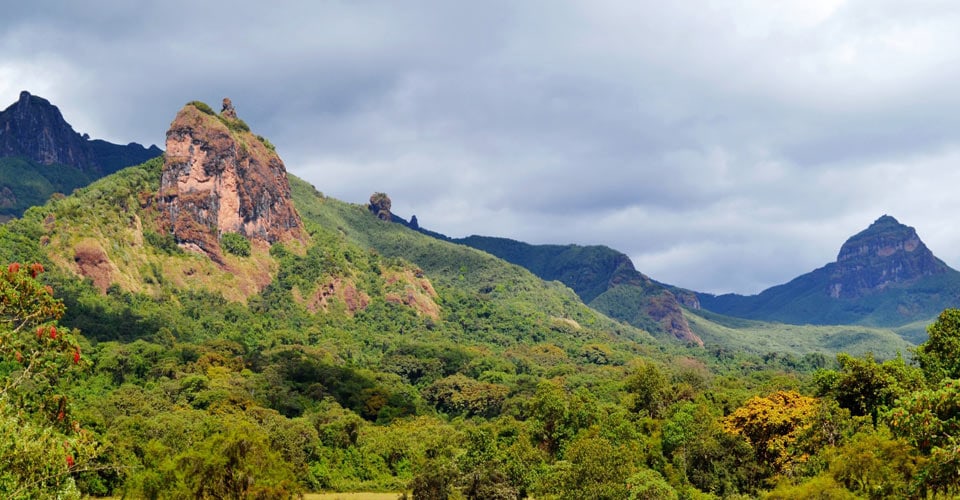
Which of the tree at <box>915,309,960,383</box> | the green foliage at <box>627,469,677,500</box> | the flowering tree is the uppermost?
the tree at <box>915,309,960,383</box>

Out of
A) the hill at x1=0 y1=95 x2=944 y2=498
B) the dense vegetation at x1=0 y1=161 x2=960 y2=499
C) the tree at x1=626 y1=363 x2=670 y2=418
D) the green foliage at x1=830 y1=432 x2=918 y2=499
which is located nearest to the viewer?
the dense vegetation at x1=0 y1=161 x2=960 y2=499

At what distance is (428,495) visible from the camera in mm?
68312

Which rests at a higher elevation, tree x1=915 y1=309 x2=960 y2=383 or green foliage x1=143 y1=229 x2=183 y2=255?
green foliage x1=143 y1=229 x2=183 y2=255

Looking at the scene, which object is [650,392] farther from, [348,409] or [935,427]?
[935,427]

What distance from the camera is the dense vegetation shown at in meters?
27.6

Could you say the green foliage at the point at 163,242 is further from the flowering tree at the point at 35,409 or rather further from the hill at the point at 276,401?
the flowering tree at the point at 35,409

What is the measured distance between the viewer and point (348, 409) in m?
126

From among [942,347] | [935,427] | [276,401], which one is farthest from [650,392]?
[935,427]

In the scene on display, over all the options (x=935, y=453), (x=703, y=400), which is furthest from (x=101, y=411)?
(x=935, y=453)

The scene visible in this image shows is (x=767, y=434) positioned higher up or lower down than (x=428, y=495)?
higher up

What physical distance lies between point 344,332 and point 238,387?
7299 centimetres

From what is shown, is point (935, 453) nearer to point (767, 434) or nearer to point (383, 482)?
point (767, 434)

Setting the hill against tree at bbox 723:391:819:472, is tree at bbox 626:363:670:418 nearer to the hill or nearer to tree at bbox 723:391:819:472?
the hill

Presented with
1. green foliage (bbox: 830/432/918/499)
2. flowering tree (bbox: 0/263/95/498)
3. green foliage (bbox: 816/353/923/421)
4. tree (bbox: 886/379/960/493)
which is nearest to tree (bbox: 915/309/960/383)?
green foliage (bbox: 816/353/923/421)
